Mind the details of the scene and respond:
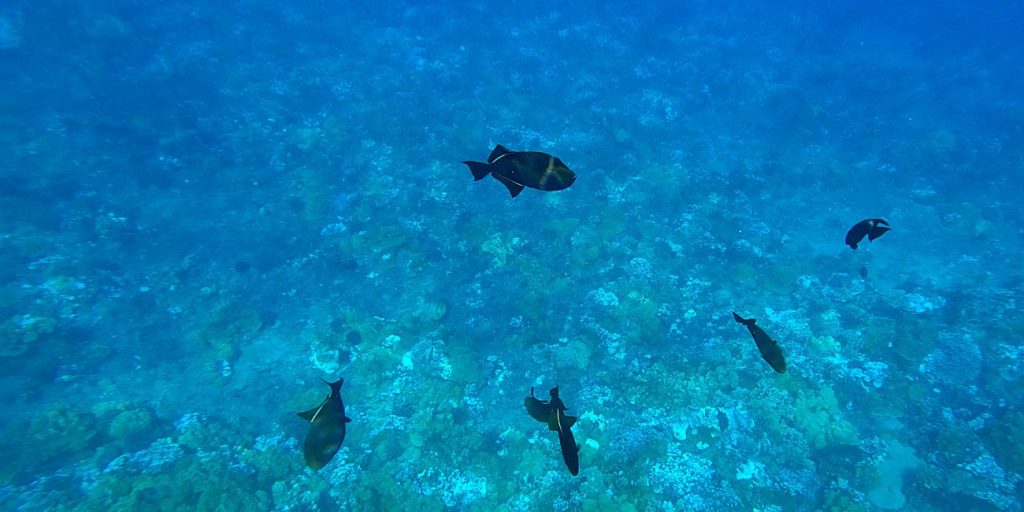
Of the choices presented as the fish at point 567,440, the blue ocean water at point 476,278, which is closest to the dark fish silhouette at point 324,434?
the fish at point 567,440

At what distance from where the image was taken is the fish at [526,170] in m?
2.81

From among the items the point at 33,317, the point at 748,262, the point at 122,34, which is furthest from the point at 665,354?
the point at 122,34

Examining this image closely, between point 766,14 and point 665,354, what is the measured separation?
37.2 m

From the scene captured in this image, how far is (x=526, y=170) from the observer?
2.87 meters

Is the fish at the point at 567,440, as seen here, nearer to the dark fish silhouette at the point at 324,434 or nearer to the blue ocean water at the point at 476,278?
the dark fish silhouette at the point at 324,434

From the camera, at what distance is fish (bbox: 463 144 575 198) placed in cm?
281

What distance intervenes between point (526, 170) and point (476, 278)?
1096 centimetres

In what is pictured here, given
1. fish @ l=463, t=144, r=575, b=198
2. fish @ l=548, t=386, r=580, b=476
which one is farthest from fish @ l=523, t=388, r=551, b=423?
fish @ l=463, t=144, r=575, b=198

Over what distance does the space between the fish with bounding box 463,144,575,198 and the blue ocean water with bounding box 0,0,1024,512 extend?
8264mm

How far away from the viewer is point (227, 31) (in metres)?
24.4

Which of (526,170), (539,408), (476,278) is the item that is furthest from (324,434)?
(476,278)

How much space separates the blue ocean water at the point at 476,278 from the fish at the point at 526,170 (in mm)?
8264

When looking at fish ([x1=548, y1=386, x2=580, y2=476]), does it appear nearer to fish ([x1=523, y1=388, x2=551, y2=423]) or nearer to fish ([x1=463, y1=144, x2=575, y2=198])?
fish ([x1=523, y1=388, x2=551, y2=423])

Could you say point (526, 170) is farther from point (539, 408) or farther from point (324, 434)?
point (324, 434)
